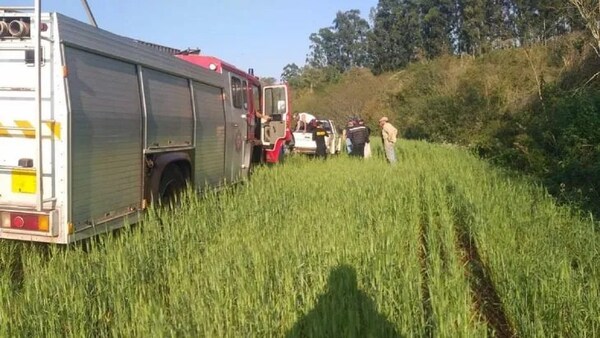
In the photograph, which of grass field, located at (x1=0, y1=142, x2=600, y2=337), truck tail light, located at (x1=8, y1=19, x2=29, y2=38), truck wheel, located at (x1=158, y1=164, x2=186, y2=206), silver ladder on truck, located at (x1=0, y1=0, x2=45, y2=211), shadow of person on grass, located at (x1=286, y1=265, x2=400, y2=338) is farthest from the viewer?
truck wheel, located at (x1=158, y1=164, x2=186, y2=206)

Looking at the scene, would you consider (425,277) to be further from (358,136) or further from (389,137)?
(358,136)

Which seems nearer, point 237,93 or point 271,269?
point 271,269

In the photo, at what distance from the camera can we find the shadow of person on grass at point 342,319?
323 cm

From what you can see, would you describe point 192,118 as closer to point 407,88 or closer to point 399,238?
point 399,238

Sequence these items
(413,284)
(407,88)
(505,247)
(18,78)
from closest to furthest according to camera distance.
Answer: (413,284), (18,78), (505,247), (407,88)

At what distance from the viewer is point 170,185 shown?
23.1 ft

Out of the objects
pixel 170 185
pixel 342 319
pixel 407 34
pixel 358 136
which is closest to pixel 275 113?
pixel 358 136

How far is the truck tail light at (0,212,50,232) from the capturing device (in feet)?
15.1

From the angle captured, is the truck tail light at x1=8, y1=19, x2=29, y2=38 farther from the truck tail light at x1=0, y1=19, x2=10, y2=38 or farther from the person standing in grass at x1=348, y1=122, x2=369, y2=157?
the person standing in grass at x1=348, y1=122, x2=369, y2=157

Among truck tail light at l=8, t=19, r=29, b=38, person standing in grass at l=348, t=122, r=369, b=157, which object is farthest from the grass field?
person standing in grass at l=348, t=122, r=369, b=157

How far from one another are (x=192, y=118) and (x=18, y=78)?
2875 millimetres

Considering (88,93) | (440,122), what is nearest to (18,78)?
(88,93)

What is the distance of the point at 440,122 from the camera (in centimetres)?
3153

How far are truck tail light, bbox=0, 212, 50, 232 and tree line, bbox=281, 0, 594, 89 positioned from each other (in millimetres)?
45735
